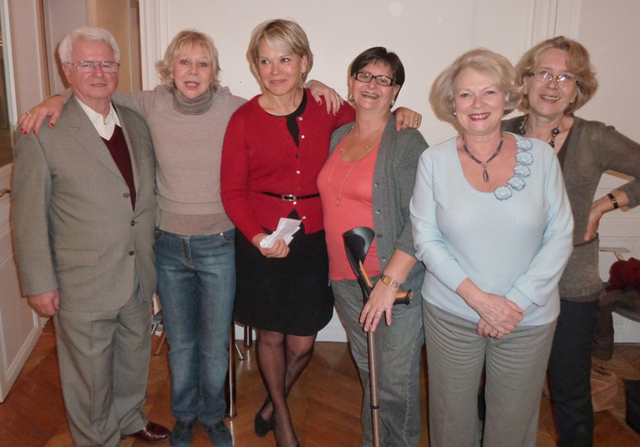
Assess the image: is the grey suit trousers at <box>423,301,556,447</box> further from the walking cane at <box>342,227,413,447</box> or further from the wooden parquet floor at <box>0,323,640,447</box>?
the wooden parquet floor at <box>0,323,640,447</box>

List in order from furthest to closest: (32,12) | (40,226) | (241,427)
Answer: (32,12) < (241,427) < (40,226)

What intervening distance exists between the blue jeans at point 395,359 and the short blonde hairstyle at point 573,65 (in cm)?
90

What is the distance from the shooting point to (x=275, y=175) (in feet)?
6.26

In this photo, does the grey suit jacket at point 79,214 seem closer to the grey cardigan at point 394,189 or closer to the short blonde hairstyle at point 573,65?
the grey cardigan at point 394,189

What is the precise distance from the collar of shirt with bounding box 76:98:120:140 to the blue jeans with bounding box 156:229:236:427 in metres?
0.43

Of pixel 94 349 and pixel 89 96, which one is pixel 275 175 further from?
pixel 94 349

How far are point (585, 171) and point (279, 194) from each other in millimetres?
1094

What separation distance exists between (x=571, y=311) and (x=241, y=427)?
1.57m

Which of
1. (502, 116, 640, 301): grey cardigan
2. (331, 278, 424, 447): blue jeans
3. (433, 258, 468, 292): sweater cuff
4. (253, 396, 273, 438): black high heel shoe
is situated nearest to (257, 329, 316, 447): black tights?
(253, 396, 273, 438): black high heel shoe

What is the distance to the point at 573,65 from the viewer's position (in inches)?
65.0

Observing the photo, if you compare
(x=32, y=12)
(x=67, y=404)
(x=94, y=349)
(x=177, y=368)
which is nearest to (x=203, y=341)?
(x=177, y=368)

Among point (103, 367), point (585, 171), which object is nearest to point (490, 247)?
point (585, 171)

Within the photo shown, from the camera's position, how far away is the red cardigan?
1.87m

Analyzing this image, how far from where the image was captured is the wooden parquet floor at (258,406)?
2275 mm
